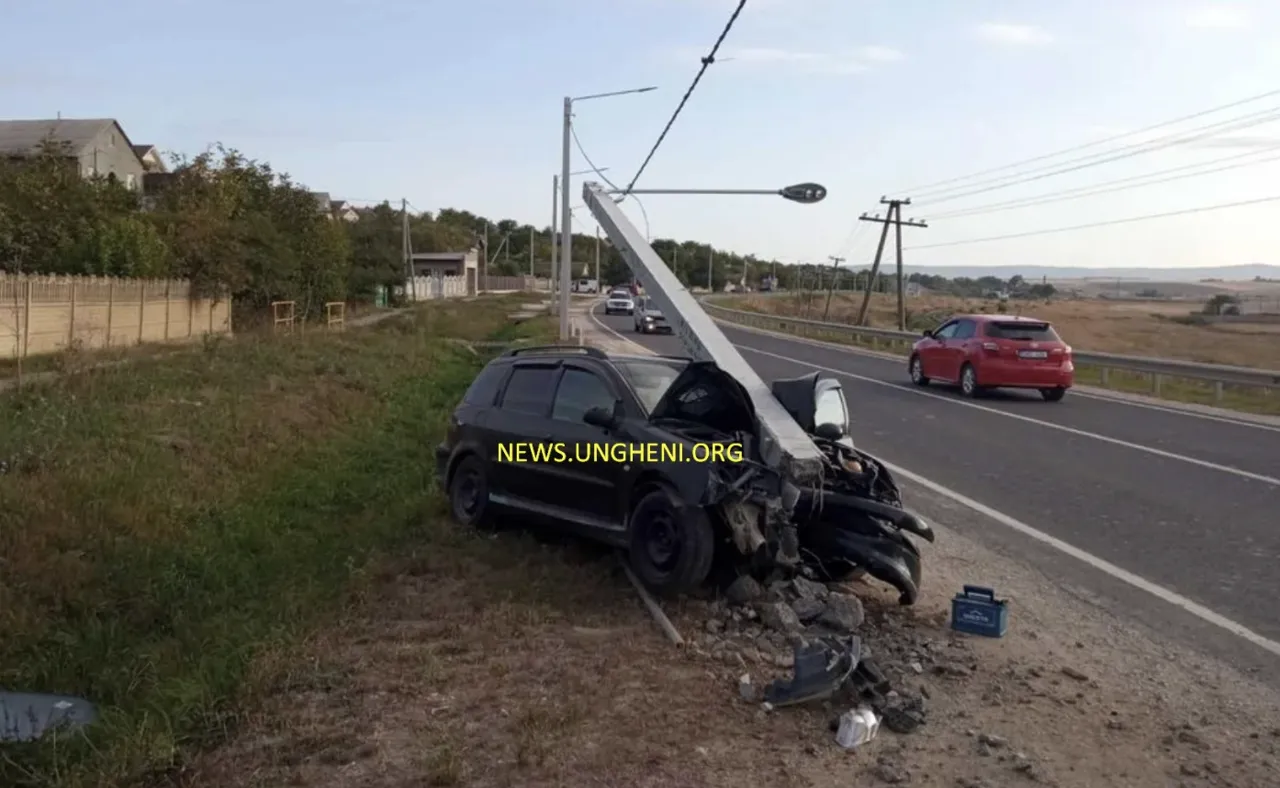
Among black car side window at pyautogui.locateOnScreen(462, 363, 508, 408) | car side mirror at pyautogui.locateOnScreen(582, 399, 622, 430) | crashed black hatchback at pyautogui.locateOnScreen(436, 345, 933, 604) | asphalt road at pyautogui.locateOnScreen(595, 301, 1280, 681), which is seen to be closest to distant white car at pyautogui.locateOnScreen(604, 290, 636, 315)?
asphalt road at pyautogui.locateOnScreen(595, 301, 1280, 681)

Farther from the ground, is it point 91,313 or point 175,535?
point 91,313

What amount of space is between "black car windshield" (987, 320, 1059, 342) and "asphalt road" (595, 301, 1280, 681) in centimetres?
112

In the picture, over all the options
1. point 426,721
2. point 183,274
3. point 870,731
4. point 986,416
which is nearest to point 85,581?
point 426,721

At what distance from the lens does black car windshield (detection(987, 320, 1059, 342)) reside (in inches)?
842

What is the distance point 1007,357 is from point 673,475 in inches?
603

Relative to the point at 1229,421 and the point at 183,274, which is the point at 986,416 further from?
the point at 183,274

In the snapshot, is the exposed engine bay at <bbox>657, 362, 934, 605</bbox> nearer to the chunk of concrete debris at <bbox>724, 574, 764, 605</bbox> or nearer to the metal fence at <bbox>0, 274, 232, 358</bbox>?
the chunk of concrete debris at <bbox>724, 574, 764, 605</bbox>

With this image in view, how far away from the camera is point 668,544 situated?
23.5ft

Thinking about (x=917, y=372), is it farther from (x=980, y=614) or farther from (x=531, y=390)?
(x=980, y=614)

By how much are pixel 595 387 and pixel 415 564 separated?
1767 mm

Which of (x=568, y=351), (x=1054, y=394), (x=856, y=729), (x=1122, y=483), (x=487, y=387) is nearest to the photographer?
(x=856, y=729)

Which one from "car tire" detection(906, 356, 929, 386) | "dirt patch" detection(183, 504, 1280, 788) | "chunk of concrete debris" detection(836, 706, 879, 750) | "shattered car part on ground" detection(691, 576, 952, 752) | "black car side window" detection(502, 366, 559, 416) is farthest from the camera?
"car tire" detection(906, 356, 929, 386)

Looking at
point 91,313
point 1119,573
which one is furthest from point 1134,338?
point 1119,573

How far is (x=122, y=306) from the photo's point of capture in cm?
2992
